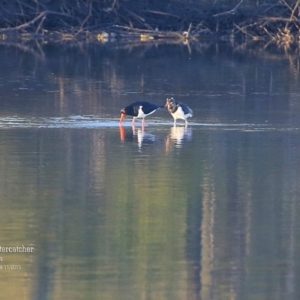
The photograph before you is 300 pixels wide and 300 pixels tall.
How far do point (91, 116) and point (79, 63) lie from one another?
11491 millimetres

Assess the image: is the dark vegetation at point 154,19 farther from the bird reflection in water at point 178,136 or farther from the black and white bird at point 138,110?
→ the bird reflection in water at point 178,136

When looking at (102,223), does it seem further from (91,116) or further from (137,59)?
(137,59)

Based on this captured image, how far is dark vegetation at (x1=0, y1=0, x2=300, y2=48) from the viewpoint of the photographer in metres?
37.2

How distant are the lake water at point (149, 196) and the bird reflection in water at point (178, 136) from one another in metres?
0.02

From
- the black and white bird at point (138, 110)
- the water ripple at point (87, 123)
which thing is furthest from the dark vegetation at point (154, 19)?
the black and white bird at point (138, 110)

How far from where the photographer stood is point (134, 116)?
1477cm

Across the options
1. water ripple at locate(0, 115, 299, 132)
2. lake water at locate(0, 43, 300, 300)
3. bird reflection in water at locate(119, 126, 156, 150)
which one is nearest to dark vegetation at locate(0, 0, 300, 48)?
lake water at locate(0, 43, 300, 300)

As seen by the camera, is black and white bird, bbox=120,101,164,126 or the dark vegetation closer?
black and white bird, bbox=120,101,164,126

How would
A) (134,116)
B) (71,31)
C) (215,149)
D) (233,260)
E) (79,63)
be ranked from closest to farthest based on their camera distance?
1. (233,260)
2. (215,149)
3. (134,116)
4. (79,63)
5. (71,31)

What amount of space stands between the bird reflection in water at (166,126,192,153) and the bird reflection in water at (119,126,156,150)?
0.80 feet

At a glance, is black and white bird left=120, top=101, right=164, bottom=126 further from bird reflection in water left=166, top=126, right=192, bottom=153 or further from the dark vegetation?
the dark vegetation

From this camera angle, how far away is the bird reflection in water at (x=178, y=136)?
1319 centimetres

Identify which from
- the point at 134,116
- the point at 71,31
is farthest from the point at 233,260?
the point at 71,31

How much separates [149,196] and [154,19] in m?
29.1
